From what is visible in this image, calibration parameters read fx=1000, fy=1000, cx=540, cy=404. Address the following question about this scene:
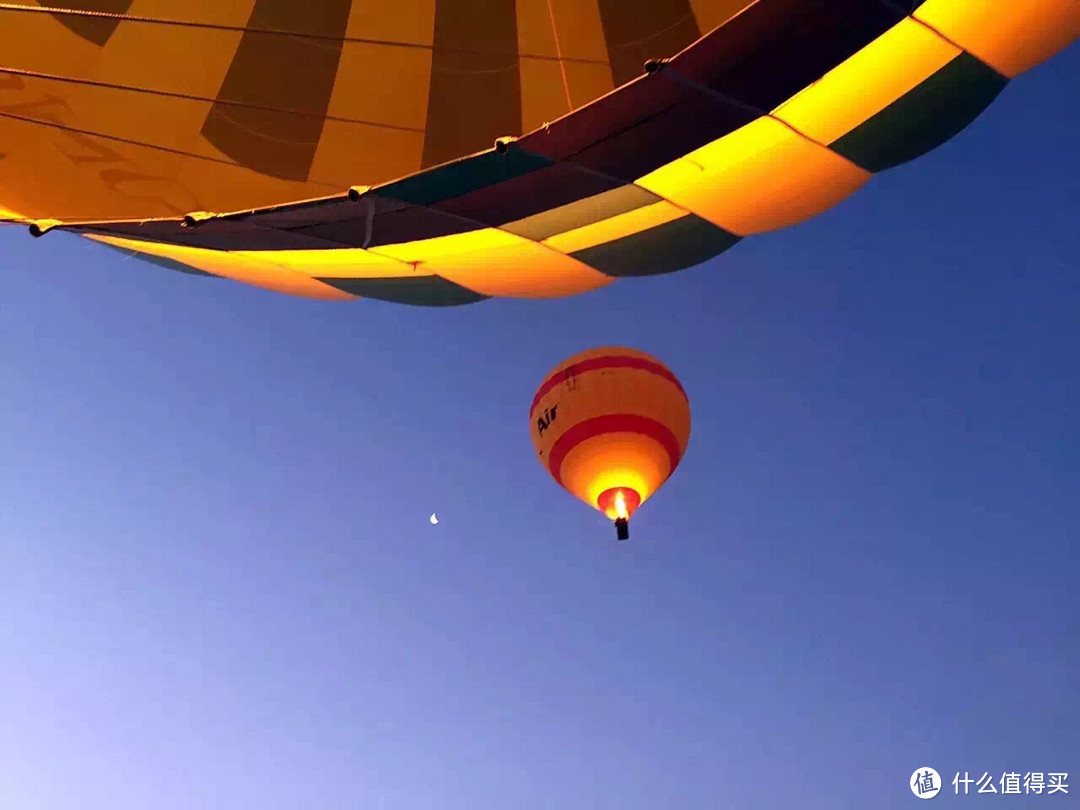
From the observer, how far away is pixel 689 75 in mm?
2443

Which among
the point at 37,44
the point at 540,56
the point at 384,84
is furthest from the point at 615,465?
the point at 37,44

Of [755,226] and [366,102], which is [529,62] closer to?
[366,102]

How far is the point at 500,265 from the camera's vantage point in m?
3.96

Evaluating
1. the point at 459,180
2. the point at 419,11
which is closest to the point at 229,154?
the point at 419,11

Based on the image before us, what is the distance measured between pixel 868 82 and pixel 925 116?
42 cm

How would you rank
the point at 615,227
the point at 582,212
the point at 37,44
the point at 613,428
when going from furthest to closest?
1. the point at 613,428
2. the point at 615,227
3. the point at 37,44
4. the point at 582,212

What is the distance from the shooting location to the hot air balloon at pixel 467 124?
8.71 ft

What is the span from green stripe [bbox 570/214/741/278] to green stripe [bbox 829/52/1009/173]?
1.90 feet

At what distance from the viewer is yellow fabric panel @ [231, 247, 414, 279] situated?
363 centimetres

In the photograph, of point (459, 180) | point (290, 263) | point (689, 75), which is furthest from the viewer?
point (290, 263)

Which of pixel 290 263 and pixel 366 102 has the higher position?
pixel 366 102

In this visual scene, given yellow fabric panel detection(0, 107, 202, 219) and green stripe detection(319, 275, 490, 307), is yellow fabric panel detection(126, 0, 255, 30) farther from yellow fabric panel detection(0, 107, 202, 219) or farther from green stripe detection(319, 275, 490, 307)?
green stripe detection(319, 275, 490, 307)

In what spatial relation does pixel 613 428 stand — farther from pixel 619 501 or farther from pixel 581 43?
pixel 581 43

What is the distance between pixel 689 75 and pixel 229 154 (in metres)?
2.17
